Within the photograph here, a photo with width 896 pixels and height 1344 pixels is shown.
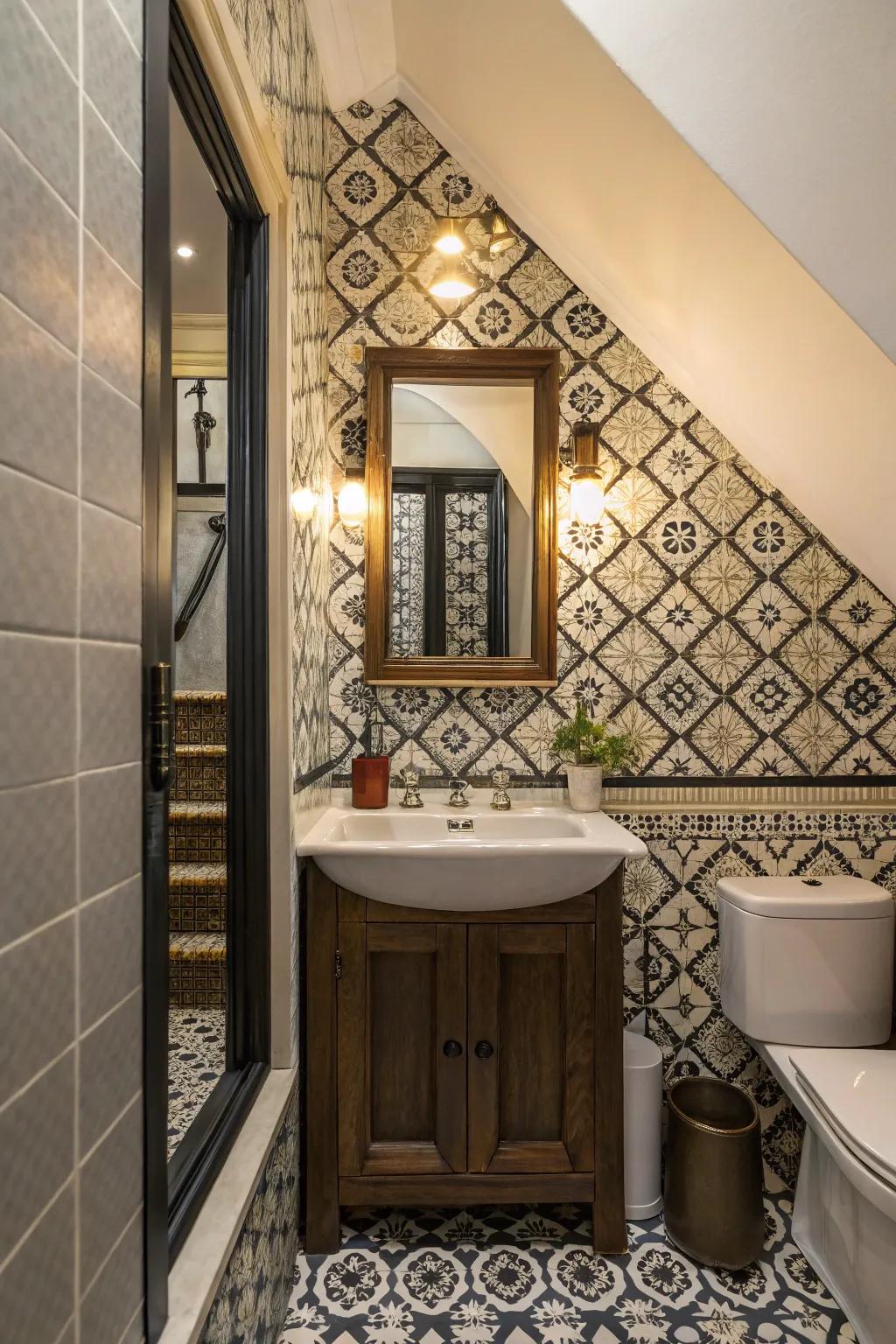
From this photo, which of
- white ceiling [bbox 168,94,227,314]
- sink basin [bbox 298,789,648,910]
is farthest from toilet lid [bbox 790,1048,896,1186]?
white ceiling [bbox 168,94,227,314]

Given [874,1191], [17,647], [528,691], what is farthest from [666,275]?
[874,1191]

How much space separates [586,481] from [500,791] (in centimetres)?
87

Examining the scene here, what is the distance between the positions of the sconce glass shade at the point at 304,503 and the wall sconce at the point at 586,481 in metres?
0.70

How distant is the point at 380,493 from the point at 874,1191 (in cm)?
181

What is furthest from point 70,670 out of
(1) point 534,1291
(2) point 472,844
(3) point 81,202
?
(1) point 534,1291

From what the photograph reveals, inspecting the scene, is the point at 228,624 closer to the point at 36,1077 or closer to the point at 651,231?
the point at 36,1077

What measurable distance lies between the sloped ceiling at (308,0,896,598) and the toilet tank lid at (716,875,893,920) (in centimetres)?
79

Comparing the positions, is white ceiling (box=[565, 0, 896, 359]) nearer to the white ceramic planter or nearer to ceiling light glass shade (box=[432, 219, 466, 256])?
ceiling light glass shade (box=[432, 219, 466, 256])

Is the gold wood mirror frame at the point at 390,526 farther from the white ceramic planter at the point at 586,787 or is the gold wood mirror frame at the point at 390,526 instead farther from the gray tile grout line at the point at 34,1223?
the gray tile grout line at the point at 34,1223

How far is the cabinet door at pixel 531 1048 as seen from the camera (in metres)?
1.66

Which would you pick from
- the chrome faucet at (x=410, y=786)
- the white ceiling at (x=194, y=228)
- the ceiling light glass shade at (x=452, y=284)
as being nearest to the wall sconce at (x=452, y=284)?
the ceiling light glass shade at (x=452, y=284)

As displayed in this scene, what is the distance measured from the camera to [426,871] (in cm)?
157

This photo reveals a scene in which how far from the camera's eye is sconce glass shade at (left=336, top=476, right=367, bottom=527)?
2.07 metres

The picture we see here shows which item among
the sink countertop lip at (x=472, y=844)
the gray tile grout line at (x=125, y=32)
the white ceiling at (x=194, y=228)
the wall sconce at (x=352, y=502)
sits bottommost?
the sink countertop lip at (x=472, y=844)
